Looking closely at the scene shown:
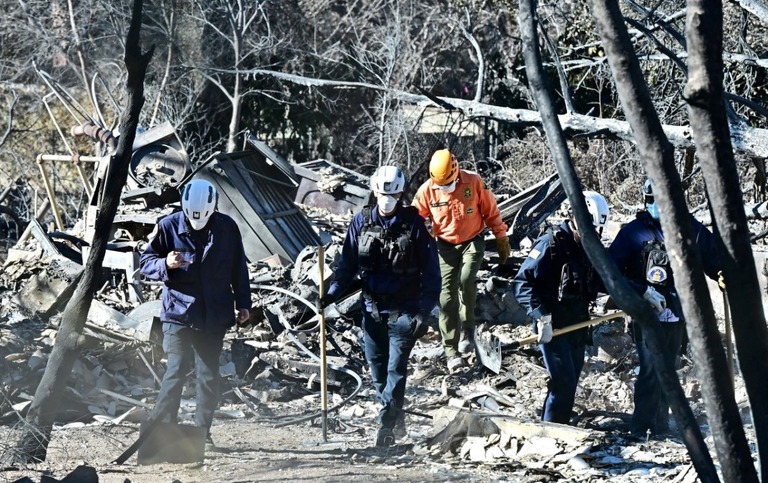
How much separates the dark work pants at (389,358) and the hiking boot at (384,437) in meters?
0.04

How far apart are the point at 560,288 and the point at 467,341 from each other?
3.11 meters

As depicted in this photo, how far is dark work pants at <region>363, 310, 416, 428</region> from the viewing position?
701cm

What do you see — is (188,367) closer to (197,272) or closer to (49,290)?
(197,272)

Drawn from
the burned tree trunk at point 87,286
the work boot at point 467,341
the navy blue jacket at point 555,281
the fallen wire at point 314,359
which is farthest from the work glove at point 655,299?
the burned tree trunk at point 87,286

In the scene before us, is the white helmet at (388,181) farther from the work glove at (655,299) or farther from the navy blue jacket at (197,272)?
the work glove at (655,299)

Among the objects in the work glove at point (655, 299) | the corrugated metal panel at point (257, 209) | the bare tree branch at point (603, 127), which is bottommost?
the work glove at point (655, 299)

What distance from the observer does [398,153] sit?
19672 millimetres

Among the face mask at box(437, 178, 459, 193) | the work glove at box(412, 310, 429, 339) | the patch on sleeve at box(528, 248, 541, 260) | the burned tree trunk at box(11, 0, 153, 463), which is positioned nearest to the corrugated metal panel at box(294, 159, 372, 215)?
the face mask at box(437, 178, 459, 193)

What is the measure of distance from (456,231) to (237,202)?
4.10 meters

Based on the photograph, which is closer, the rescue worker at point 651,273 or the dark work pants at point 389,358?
the rescue worker at point 651,273

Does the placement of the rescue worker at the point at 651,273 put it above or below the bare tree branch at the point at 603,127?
below

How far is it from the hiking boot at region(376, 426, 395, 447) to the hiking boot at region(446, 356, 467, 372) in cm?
234

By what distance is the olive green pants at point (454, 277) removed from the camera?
9578 millimetres

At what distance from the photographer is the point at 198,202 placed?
6.61m
